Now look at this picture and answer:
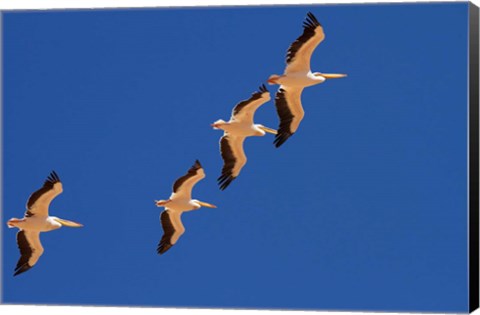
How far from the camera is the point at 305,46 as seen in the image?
17.1 meters

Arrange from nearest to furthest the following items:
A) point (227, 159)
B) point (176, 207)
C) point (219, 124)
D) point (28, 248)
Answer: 1. point (219, 124)
2. point (227, 159)
3. point (176, 207)
4. point (28, 248)

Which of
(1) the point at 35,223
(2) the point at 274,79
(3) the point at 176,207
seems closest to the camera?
(2) the point at 274,79

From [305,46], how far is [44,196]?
3263mm

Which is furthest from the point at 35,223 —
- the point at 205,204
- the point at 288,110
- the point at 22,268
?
the point at 288,110

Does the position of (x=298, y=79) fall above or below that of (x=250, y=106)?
above

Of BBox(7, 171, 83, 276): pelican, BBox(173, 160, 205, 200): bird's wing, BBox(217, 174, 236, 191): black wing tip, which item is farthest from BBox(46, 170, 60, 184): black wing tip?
BBox(217, 174, 236, 191): black wing tip

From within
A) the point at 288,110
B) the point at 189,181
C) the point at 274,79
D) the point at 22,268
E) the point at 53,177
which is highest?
the point at 274,79

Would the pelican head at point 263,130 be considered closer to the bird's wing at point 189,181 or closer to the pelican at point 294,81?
the pelican at point 294,81

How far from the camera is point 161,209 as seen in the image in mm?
18266

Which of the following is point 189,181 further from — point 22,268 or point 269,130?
point 22,268

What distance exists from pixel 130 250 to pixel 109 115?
58.4 inches

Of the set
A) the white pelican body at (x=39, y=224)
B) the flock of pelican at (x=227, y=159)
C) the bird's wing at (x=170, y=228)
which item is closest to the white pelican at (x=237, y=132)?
the flock of pelican at (x=227, y=159)

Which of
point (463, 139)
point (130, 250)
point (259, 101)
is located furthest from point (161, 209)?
point (463, 139)

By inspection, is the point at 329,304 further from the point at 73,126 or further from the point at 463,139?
the point at 73,126
